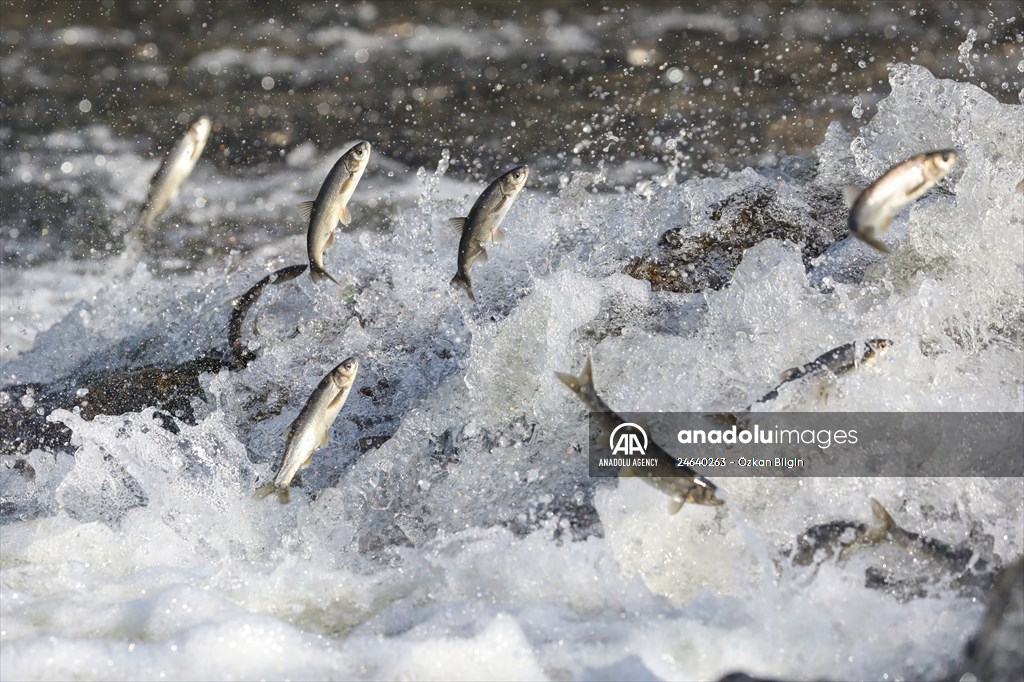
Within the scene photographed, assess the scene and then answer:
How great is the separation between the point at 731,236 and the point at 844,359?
111 centimetres

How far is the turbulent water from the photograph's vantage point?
8.92 ft

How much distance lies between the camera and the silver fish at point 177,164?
13.9 ft

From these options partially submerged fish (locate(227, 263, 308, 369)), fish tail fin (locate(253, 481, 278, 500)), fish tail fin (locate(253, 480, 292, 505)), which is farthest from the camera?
partially submerged fish (locate(227, 263, 308, 369))

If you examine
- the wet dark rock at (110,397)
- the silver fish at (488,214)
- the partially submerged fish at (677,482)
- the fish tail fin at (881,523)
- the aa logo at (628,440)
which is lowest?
the fish tail fin at (881,523)

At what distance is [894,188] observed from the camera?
3.05 meters

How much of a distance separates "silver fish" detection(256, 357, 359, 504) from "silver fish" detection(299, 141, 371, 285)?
820mm

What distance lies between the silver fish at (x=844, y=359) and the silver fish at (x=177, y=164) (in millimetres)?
2487

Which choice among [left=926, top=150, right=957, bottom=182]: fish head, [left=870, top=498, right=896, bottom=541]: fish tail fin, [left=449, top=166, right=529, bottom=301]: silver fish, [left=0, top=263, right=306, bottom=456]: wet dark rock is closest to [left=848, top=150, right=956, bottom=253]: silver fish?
[left=926, top=150, right=957, bottom=182]: fish head

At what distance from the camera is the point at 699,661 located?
264cm

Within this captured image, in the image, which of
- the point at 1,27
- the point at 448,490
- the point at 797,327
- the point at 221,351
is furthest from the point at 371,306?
the point at 1,27

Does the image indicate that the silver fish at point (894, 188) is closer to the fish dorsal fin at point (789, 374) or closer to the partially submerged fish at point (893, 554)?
the fish dorsal fin at point (789, 374)

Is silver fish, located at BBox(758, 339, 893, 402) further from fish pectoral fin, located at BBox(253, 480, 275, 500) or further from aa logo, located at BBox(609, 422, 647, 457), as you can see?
fish pectoral fin, located at BBox(253, 480, 275, 500)

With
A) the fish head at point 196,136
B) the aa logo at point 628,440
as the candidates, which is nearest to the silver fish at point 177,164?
the fish head at point 196,136

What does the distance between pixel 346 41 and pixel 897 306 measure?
25.4 feet
